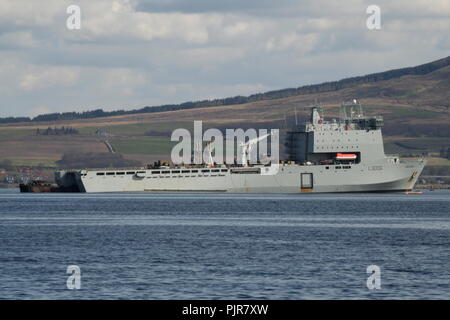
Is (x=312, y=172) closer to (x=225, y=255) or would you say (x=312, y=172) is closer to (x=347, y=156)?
(x=347, y=156)

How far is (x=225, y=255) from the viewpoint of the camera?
1745 inches

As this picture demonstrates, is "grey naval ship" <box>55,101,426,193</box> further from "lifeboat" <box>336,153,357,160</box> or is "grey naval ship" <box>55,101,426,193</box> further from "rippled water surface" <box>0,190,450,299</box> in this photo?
"rippled water surface" <box>0,190,450,299</box>

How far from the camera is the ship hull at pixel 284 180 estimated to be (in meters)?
118

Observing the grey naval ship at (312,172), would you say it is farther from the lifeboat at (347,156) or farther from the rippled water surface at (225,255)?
the rippled water surface at (225,255)

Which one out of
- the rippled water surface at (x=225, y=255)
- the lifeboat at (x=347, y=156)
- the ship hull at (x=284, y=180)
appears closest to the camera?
the rippled water surface at (x=225, y=255)

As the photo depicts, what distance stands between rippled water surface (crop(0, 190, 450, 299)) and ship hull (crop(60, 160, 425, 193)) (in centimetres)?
4032

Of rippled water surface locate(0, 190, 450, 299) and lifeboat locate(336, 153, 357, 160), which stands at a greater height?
lifeboat locate(336, 153, 357, 160)

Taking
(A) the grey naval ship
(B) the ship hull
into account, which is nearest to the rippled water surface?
(B) the ship hull

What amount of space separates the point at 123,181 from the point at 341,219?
57210 millimetres

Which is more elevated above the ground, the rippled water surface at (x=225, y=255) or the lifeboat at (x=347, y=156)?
the lifeboat at (x=347, y=156)

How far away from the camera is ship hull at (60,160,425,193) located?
388 ft

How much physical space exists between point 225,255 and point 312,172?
2957 inches

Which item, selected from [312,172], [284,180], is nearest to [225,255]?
[312,172]

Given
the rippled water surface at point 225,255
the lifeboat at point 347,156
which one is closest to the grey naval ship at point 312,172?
the lifeboat at point 347,156
